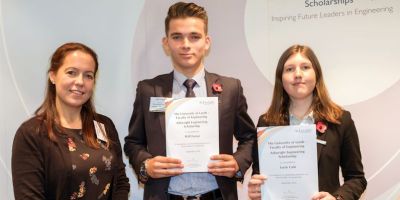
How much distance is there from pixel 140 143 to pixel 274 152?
34.3 inches

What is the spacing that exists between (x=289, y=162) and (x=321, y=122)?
323mm

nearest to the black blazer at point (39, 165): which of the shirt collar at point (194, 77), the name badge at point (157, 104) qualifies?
the name badge at point (157, 104)

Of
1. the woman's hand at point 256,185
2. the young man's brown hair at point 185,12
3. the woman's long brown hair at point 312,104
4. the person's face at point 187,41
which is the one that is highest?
the young man's brown hair at point 185,12

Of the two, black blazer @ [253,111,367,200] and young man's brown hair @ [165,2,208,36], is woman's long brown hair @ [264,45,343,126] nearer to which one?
black blazer @ [253,111,367,200]

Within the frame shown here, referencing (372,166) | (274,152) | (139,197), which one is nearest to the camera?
(274,152)

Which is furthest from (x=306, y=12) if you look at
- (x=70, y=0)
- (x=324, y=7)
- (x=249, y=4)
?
(x=70, y=0)

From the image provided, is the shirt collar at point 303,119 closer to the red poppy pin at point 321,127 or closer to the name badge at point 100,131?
the red poppy pin at point 321,127

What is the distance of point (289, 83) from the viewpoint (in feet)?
8.18

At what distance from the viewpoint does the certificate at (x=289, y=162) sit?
231cm

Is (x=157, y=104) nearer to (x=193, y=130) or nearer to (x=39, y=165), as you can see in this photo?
(x=193, y=130)

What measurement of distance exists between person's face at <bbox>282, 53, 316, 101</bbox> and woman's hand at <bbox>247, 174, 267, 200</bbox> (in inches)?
21.3

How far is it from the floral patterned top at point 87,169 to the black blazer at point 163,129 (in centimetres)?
18

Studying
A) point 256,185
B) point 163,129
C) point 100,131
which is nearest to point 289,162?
point 256,185

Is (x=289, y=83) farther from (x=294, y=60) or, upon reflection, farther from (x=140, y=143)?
(x=140, y=143)
